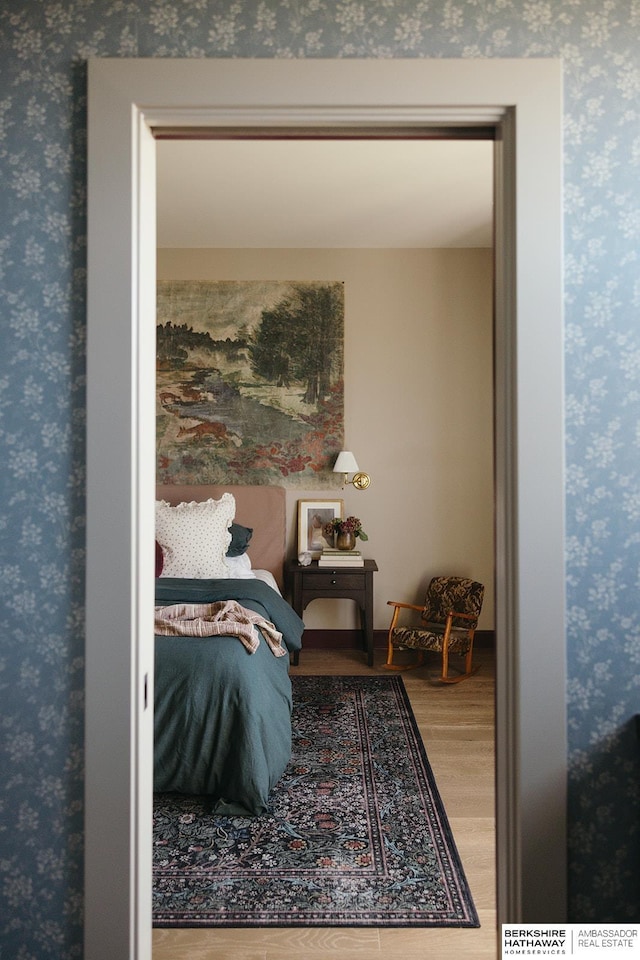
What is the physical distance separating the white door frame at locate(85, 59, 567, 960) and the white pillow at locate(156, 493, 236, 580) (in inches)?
118

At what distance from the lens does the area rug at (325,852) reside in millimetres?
2480

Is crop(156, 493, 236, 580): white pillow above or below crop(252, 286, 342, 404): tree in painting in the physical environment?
below

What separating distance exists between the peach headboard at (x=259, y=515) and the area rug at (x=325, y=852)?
1818 mm

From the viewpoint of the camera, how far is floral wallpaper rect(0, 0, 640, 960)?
5.24ft

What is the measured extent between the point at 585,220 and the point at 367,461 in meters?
3.98

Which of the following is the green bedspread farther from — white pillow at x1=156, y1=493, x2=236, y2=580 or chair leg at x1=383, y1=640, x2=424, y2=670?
chair leg at x1=383, y1=640, x2=424, y2=670

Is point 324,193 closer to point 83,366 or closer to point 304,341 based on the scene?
point 304,341

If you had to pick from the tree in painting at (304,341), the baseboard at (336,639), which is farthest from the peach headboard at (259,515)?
the tree in painting at (304,341)

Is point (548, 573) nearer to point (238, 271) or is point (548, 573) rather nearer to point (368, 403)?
point (368, 403)

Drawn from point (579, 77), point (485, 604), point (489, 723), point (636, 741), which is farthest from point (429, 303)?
point (636, 741)

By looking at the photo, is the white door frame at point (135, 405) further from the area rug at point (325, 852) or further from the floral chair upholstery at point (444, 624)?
the floral chair upholstery at point (444, 624)

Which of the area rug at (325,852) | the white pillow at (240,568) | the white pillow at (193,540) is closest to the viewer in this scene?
the area rug at (325,852)

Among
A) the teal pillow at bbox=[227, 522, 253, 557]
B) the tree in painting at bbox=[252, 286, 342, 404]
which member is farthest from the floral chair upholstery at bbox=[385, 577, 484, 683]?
the tree in painting at bbox=[252, 286, 342, 404]

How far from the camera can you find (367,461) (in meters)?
5.55
